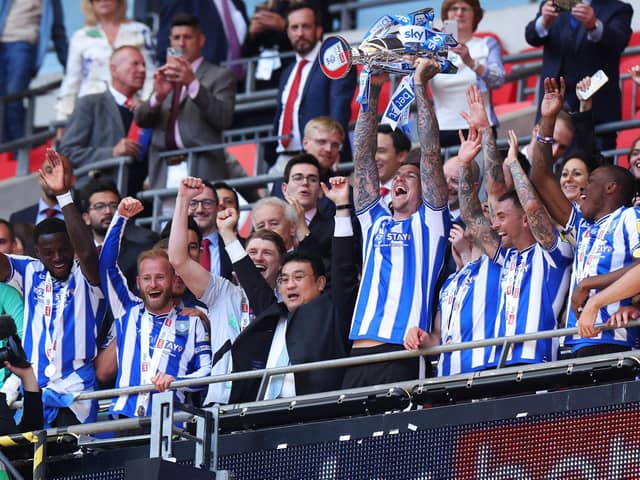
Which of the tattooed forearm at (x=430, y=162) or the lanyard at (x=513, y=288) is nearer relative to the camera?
the lanyard at (x=513, y=288)

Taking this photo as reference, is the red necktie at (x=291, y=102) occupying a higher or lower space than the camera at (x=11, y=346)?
higher

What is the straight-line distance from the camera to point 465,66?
449 inches

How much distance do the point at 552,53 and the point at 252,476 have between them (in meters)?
4.18

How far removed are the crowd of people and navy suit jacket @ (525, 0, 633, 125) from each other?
2 centimetres

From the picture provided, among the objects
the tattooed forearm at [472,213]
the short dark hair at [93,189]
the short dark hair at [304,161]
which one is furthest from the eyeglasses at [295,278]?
the short dark hair at [93,189]

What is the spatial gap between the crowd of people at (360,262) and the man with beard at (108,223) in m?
0.01

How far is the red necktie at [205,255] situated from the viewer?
10352 mm

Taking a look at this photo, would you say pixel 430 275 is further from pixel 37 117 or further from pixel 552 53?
pixel 37 117

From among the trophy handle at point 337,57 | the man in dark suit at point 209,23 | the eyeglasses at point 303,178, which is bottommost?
the eyeglasses at point 303,178

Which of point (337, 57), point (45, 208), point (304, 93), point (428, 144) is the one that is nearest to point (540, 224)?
point (428, 144)

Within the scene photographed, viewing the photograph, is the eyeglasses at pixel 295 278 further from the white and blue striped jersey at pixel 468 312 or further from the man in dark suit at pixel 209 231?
the man in dark suit at pixel 209 231

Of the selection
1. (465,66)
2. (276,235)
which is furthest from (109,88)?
(276,235)

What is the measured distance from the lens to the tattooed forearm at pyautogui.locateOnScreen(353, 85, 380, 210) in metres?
8.98

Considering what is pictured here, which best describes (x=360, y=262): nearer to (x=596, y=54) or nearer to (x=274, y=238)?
(x=274, y=238)
